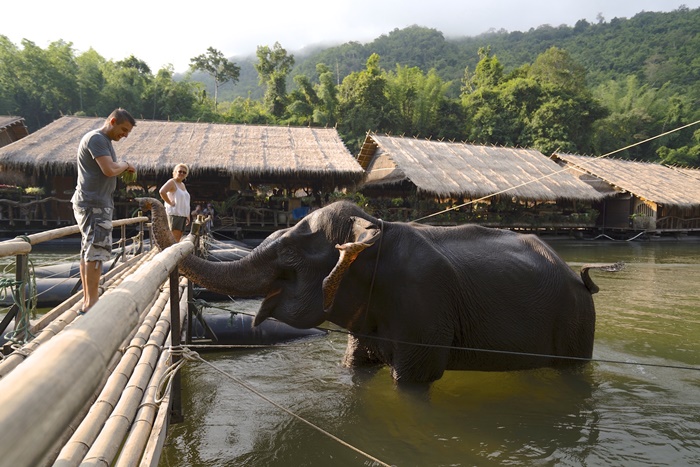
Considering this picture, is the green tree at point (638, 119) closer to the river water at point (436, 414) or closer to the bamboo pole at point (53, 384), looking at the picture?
the river water at point (436, 414)

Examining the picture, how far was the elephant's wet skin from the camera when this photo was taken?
3.59m

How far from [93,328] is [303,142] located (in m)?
19.2

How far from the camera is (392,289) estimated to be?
12.0 ft

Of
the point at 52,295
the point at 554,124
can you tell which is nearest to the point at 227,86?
the point at 554,124

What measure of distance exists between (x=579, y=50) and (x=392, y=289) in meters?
87.0

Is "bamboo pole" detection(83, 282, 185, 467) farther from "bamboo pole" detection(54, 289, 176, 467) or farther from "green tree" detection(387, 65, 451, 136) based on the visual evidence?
"green tree" detection(387, 65, 451, 136)

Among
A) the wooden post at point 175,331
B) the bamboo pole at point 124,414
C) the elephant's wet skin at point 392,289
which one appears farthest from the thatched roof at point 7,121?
the bamboo pole at point 124,414

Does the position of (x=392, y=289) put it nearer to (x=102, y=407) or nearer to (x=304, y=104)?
(x=102, y=407)

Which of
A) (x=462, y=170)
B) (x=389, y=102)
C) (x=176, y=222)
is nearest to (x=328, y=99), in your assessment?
(x=389, y=102)

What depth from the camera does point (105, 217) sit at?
162 inches

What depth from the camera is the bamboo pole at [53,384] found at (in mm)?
661

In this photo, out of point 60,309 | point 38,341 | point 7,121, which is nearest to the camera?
point 38,341

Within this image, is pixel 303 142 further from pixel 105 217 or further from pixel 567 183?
pixel 105 217

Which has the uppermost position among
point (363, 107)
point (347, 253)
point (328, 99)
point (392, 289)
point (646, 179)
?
point (328, 99)
